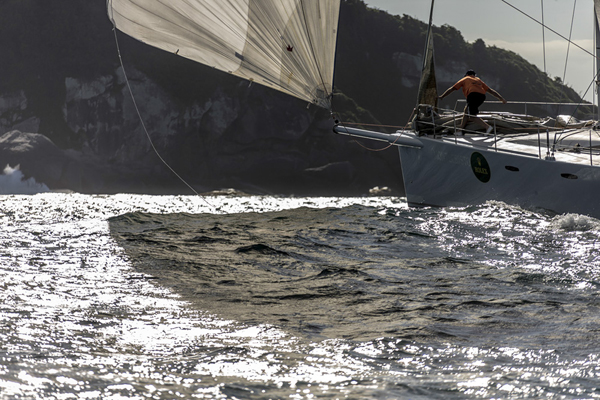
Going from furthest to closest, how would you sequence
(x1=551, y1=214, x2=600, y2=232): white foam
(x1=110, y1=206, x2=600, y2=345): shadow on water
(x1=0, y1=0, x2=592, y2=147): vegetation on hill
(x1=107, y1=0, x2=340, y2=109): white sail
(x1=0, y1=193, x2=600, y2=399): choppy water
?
1. (x1=0, y1=0, x2=592, y2=147): vegetation on hill
2. (x1=107, y1=0, x2=340, y2=109): white sail
3. (x1=551, y1=214, x2=600, y2=232): white foam
4. (x1=110, y1=206, x2=600, y2=345): shadow on water
5. (x1=0, y1=193, x2=600, y2=399): choppy water

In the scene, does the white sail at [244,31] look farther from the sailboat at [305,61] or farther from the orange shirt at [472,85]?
the orange shirt at [472,85]

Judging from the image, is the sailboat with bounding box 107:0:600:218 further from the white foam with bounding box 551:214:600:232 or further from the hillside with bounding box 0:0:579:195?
the hillside with bounding box 0:0:579:195

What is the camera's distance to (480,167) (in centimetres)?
1023

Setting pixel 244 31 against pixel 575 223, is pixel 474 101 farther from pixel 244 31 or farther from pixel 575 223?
pixel 244 31

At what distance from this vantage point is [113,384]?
9.11 ft

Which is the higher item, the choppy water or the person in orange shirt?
the person in orange shirt

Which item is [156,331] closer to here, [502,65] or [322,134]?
[322,134]

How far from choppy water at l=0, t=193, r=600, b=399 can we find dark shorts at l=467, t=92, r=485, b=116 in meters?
4.05

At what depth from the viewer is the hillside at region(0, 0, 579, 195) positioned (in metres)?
61.3

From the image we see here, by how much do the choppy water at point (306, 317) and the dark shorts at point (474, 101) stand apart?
4.05 metres

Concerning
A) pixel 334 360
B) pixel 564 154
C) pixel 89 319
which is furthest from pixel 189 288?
pixel 564 154

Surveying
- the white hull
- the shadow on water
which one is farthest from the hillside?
the shadow on water

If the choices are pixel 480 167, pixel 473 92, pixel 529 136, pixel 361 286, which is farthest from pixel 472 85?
pixel 361 286

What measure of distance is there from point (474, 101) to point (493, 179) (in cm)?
222
